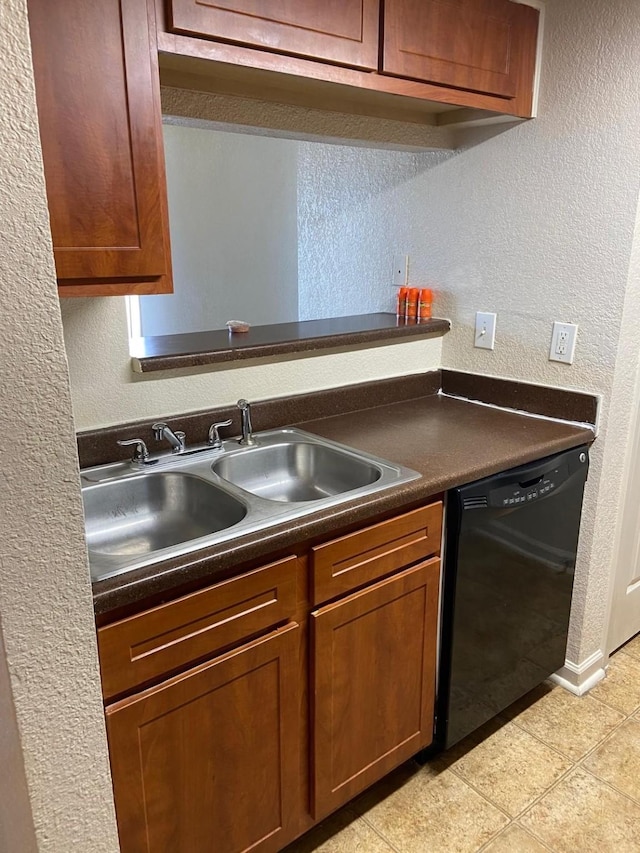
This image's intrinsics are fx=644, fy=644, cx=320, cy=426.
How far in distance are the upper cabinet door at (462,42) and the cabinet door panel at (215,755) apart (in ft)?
4.68

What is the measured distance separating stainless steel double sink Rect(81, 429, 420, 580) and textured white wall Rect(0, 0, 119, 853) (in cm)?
38

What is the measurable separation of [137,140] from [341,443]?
94 centimetres

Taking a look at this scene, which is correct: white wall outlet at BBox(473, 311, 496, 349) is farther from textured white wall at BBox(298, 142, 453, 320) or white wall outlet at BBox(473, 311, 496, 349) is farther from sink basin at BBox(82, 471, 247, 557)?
sink basin at BBox(82, 471, 247, 557)

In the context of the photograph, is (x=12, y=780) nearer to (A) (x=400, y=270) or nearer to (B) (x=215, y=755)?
(B) (x=215, y=755)

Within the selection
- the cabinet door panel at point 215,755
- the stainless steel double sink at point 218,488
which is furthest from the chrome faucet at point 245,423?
the cabinet door panel at point 215,755

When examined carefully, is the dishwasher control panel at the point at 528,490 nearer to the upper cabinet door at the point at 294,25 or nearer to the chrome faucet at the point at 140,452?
the chrome faucet at the point at 140,452

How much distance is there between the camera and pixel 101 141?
3.95 feet

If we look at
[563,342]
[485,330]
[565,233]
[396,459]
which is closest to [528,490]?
[396,459]

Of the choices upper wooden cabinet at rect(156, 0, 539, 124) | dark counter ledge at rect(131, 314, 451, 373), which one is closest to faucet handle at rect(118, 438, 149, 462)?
dark counter ledge at rect(131, 314, 451, 373)

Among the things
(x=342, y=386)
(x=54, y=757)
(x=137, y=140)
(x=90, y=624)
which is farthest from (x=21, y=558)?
(x=342, y=386)

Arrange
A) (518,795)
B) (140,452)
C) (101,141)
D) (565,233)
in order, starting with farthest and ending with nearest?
(565,233)
(518,795)
(140,452)
(101,141)

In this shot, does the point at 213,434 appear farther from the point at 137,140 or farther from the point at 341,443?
the point at 137,140

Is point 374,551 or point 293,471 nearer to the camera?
point 374,551

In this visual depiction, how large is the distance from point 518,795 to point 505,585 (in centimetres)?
57
